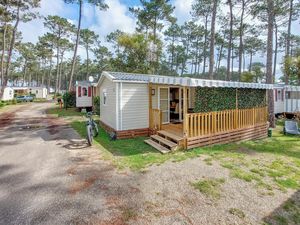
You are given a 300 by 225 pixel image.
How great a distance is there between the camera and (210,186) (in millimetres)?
4629

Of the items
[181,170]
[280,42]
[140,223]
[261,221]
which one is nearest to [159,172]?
[181,170]

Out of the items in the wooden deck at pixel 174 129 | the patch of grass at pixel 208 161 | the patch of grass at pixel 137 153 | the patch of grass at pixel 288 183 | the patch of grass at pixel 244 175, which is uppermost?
the wooden deck at pixel 174 129

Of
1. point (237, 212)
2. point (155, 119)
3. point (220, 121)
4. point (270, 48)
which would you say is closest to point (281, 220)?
point (237, 212)

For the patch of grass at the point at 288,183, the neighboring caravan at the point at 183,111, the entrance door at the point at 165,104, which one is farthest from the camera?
the entrance door at the point at 165,104

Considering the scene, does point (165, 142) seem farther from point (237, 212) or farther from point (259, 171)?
point (237, 212)

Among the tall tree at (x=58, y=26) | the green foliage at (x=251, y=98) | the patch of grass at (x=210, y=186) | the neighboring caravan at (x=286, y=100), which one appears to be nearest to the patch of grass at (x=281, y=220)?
the patch of grass at (x=210, y=186)

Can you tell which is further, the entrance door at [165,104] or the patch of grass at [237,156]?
the entrance door at [165,104]

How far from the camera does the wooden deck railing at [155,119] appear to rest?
9.08 meters

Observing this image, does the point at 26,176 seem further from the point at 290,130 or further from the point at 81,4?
the point at 81,4

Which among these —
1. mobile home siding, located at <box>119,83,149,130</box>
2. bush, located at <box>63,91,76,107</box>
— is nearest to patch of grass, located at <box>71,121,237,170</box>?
mobile home siding, located at <box>119,83,149,130</box>

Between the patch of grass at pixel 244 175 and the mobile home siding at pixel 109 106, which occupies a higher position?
the mobile home siding at pixel 109 106

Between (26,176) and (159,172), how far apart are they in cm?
333

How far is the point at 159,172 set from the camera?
17.8 feet

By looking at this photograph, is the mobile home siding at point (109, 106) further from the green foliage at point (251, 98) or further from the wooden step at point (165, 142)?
the green foliage at point (251, 98)
